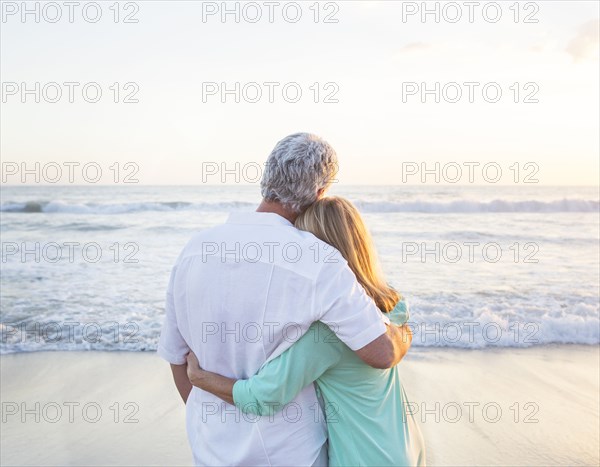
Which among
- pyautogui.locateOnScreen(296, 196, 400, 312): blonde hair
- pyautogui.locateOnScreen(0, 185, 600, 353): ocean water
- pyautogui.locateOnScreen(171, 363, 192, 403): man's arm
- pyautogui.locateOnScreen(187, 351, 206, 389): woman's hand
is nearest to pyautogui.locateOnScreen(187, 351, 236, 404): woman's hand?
pyautogui.locateOnScreen(187, 351, 206, 389): woman's hand

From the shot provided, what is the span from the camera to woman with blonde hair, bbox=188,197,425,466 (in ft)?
5.08

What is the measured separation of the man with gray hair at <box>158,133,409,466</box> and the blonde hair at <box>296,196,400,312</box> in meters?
0.06

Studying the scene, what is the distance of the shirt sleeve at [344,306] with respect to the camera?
148 centimetres

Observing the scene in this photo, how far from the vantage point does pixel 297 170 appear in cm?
159

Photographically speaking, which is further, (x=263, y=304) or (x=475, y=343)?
(x=475, y=343)

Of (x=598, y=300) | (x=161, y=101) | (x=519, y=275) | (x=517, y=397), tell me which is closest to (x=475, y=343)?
(x=517, y=397)

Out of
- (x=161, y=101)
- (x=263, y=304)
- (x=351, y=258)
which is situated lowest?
(x=263, y=304)

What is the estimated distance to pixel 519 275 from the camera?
9.32 metres

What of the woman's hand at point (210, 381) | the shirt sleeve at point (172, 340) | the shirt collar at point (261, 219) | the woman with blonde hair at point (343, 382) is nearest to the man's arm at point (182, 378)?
the shirt sleeve at point (172, 340)

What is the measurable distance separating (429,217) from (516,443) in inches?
603

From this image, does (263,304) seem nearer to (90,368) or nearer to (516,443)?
(516,443)

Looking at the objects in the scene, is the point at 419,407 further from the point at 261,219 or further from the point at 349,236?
the point at 261,219

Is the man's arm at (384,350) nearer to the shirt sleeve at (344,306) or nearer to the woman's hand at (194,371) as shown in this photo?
the shirt sleeve at (344,306)

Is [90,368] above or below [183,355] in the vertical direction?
below
